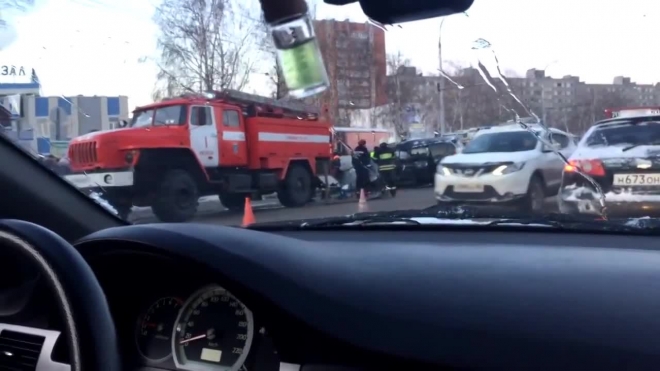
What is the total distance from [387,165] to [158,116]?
4.16 ft

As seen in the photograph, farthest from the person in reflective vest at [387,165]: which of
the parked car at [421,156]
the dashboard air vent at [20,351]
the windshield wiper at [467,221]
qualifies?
the dashboard air vent at [20,351]

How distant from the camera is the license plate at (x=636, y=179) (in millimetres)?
3190

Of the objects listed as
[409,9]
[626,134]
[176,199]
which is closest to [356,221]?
[626,134]

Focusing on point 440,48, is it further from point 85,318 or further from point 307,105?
point 85,318

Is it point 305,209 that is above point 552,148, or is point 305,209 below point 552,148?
below

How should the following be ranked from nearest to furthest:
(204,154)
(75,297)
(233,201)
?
(75,297)
(233,201)
(204,154)

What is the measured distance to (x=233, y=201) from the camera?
466cm

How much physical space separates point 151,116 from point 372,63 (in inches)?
63.3

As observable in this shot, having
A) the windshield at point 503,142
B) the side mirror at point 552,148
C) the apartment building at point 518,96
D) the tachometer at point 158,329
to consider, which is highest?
the apartment building at point 518,96

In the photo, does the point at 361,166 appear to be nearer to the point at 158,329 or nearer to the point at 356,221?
the point at 356,221

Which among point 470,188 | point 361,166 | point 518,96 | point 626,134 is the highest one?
point 518,96

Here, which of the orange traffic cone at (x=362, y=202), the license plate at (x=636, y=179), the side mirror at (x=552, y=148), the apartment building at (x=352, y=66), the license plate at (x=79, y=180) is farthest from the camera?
the orange traffic cone at (x=362, y=202)

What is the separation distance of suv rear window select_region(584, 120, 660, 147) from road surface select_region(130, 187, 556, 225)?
80 cm

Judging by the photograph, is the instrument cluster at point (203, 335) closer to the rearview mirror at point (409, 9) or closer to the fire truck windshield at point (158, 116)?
the rearview mirror at point (409, 9)
